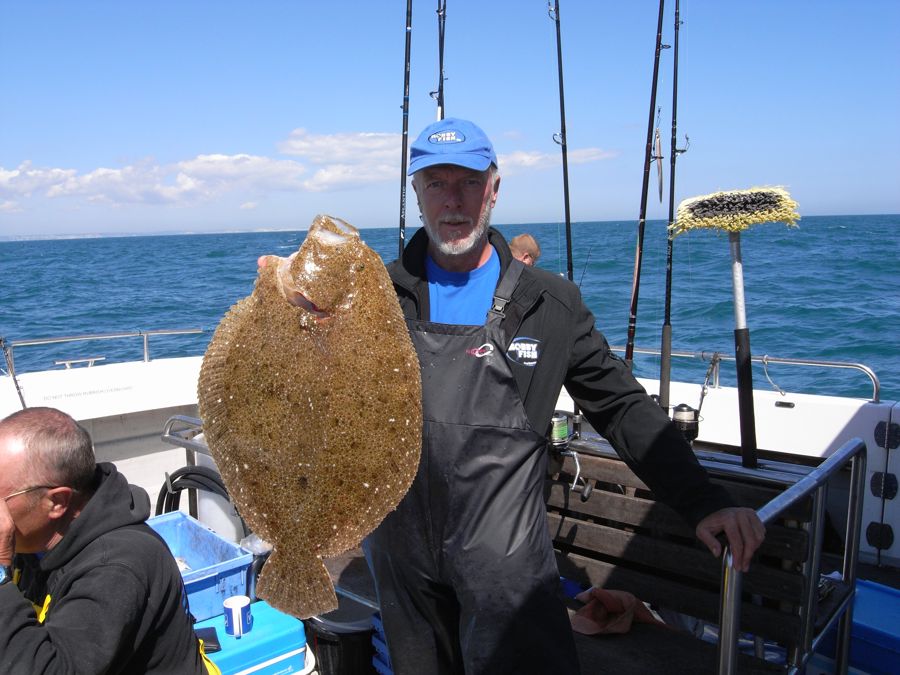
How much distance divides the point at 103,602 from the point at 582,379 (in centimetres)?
158

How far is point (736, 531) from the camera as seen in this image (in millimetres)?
2035

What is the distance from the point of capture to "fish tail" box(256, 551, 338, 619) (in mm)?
1889

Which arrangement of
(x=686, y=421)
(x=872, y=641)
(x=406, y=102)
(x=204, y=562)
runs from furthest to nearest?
(x=406, y=102)
(x=204, y=562)
(x=686, y=421)
(x=872, y=641)

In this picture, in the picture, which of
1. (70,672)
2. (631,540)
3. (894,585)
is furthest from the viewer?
(894,585)

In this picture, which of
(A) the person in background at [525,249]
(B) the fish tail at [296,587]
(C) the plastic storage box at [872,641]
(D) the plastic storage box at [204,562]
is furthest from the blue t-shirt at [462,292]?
(A) the person in background at [525,249]

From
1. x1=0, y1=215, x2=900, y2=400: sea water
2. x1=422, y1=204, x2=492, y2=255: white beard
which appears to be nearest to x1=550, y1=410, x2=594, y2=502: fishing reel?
x1=422, y1=204, x2=492, y2=255: white beard

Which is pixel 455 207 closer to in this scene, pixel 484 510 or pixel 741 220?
pixel 484 510

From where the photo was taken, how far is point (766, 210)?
9.75 ft

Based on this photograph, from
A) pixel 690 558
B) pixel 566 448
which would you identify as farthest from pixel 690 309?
pixel 690 558

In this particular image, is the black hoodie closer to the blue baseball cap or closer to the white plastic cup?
the white plastic cup

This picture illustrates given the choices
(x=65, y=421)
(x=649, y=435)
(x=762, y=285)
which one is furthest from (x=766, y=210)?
(x=762, y=285)

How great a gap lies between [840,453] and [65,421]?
9.00ft

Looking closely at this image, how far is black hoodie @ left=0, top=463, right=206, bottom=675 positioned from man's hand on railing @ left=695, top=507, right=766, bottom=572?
5.44ft

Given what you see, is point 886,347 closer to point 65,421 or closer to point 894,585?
point 894,585
